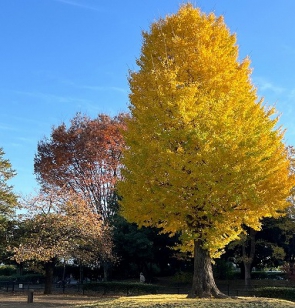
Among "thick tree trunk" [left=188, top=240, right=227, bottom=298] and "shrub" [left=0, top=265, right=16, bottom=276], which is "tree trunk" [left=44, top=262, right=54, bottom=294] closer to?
"thick tree trunk" [left=188, top=240, right=227, bottom=298]

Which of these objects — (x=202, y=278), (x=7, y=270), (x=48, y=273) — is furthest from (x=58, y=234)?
(x=7, y=270)

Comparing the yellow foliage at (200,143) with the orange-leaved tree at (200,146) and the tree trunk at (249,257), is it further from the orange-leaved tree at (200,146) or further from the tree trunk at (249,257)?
the tree trunk at (249,257)

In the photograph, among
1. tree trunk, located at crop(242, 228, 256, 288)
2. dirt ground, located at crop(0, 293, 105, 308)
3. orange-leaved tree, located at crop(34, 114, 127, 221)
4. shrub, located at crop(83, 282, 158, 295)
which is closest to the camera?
dirt ground, located at crop(0, 293, 105, 308)

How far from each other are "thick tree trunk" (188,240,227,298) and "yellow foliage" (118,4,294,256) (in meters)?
0.86

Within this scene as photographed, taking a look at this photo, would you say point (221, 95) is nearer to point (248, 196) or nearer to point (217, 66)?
point (217, 66)

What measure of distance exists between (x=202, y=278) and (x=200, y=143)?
5416 millimetres

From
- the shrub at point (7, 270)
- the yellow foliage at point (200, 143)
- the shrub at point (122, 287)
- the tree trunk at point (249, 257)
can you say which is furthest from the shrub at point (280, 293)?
the shrub at point (7, 270)

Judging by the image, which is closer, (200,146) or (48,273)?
(200,146)

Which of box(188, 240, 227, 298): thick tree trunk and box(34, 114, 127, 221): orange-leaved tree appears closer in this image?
box(188, 240, 227, 298): thick tree trunk

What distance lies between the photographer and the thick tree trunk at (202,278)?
579 inches

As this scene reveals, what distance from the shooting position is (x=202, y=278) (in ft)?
49.1

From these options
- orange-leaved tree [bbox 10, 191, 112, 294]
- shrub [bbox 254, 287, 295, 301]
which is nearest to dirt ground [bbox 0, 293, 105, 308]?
orange-leaved tree [bbox 10, 191, 112, 294]

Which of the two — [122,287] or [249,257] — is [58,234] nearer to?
[122,287]

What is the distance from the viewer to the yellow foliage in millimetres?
13211
